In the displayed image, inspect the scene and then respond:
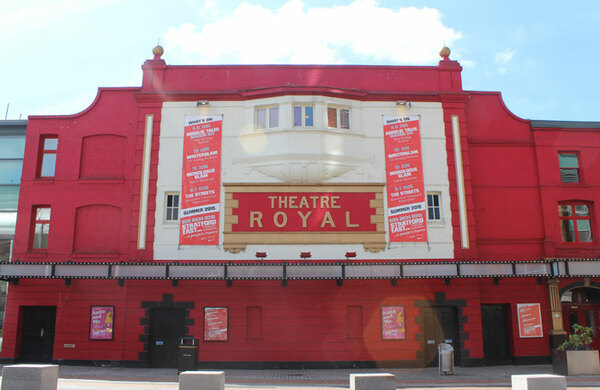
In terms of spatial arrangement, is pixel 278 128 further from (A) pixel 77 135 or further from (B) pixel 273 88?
(A) pixel 77 135

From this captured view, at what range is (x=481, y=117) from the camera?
2327 centimetres

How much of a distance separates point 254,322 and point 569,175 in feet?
53.6

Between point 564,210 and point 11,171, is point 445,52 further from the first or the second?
point 11,171

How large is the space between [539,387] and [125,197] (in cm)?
1754

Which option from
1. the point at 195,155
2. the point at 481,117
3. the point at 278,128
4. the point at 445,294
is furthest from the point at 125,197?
the point at 481,117

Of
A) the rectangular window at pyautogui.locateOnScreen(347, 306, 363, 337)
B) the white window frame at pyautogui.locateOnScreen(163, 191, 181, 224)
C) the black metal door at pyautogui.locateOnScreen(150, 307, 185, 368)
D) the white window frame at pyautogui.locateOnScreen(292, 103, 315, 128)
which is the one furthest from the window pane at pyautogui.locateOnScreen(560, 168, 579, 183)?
the black metal door at pyautogui.locateOnScreen(150, 307, 185, 368)

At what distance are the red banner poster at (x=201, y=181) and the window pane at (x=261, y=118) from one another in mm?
1674

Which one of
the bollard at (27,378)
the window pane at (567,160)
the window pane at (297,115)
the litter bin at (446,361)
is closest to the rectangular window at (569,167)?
the window pane at (567,160)

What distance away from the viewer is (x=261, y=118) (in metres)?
22.0

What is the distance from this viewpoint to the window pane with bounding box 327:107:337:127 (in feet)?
71.4

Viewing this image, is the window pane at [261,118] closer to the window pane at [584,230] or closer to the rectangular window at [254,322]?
the rectangular window at [254,322]

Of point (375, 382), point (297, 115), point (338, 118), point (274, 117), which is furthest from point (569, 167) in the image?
point (375, 382)

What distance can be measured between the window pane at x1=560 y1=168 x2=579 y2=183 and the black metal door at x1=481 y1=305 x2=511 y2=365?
6828 mm

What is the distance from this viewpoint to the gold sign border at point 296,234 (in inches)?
819
